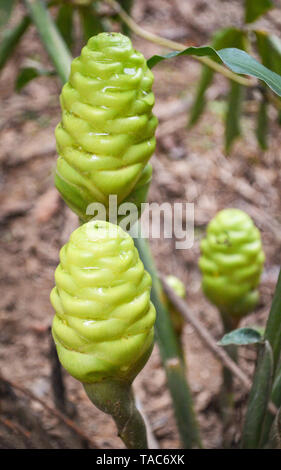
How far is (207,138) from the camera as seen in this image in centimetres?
187

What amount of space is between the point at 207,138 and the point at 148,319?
4.68 ft

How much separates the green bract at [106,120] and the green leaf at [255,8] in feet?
2.06

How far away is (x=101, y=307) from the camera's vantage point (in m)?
0.49

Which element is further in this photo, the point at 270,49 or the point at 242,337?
the point at 270,49

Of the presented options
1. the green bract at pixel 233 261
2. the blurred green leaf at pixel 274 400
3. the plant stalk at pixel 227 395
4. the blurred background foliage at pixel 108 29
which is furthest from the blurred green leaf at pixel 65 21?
the blurred green leaf at pixel 274 400

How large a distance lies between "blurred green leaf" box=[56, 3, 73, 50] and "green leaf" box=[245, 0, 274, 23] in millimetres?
404

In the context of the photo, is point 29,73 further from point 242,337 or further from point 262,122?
point 242,337

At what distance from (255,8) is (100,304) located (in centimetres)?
86

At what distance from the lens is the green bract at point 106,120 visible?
56cm
